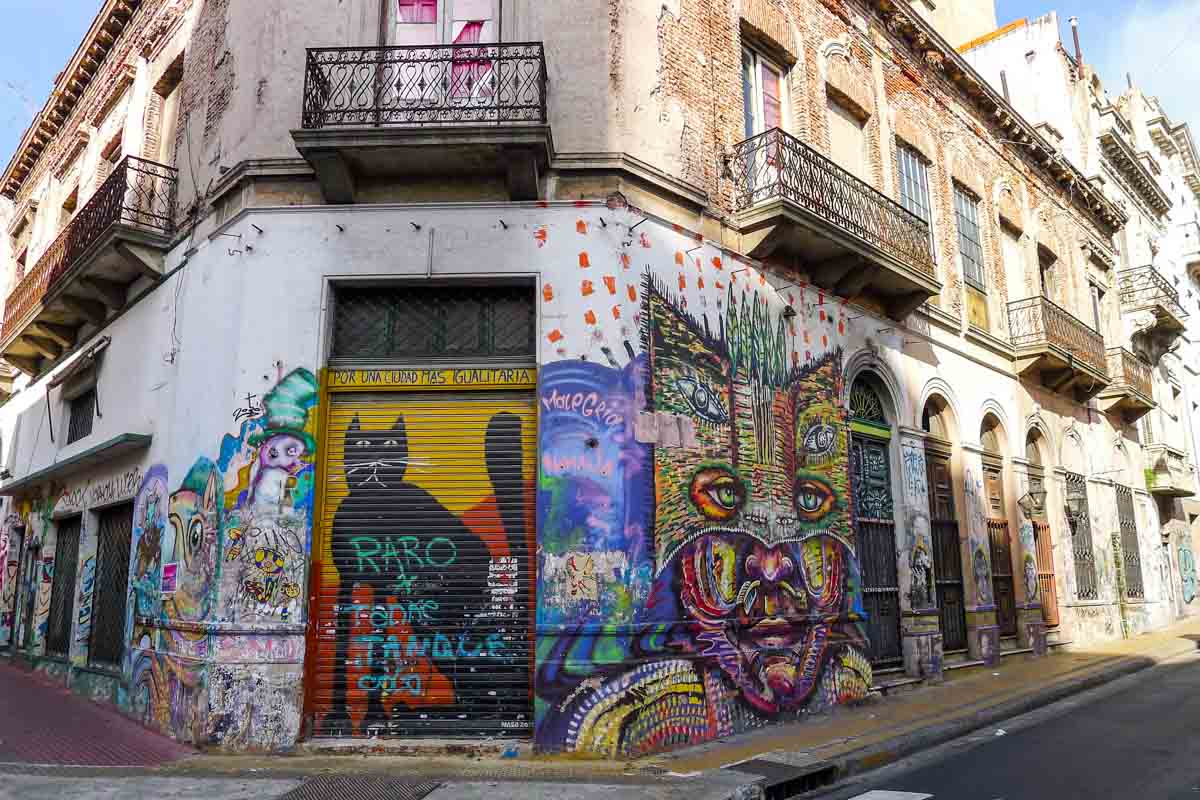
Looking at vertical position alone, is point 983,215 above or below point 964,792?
above

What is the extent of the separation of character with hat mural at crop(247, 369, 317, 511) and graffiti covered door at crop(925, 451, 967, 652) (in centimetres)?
976

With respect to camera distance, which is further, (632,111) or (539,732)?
(632,111)

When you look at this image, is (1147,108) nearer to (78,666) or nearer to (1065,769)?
(1065,769)

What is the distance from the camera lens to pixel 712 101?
10023 mm

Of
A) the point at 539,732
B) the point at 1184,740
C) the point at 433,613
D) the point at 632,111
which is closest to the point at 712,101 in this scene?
the point at 632,111

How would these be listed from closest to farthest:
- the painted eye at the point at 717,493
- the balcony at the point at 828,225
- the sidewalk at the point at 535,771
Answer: the sidewalk at the point at 535,771
the painted eye at the point at 717,493
the balcony at the point at 828,225

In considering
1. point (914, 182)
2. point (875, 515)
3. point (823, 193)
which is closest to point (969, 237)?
point (914, 182)

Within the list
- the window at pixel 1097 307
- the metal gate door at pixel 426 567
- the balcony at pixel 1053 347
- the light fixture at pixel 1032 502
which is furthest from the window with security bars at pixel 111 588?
the window at pixel 1097 307

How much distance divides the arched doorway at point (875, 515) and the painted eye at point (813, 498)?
2.86 feet

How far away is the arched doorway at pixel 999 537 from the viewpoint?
14555 millimetres

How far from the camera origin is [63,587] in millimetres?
12625

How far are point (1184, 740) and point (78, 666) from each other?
13.0m

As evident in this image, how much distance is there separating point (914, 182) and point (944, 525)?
5970 mm

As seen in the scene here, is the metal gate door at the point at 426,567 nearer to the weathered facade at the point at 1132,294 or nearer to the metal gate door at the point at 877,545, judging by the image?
the metal gate door at the point at 877,545
